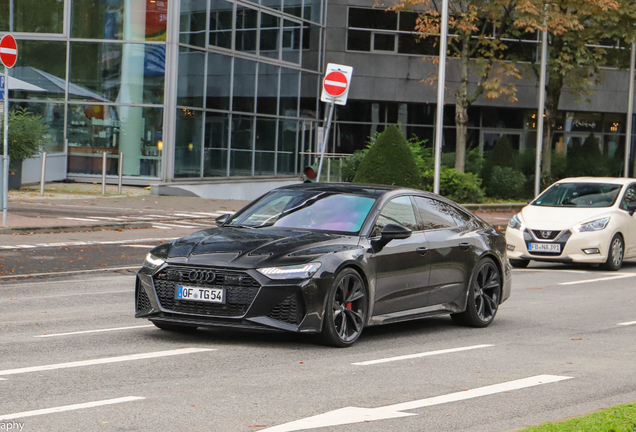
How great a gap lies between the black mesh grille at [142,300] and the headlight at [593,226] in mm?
10246

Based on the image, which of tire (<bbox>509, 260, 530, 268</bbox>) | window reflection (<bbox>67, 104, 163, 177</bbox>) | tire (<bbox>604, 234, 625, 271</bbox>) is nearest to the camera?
tire (<bbox>604, 234, 625, 271</bbox>)

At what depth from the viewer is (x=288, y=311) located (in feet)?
28.0

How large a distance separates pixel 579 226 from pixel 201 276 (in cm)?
1045

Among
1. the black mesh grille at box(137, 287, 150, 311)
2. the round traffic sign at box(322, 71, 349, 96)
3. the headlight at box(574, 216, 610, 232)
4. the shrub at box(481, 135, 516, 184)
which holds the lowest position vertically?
the black mesh grille at box(137, 287, 150, 311)

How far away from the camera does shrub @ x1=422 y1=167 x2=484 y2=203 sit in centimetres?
3234

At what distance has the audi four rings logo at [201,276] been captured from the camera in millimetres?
8562

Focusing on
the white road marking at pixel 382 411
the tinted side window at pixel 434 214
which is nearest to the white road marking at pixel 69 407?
the white road marking at pixel 382 411

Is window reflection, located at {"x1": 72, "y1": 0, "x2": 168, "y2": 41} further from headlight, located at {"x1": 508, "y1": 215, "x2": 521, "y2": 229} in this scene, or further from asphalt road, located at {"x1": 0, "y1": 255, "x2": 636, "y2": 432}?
asphalt road, located at {"x1": 0, "y1": 255, "x2": 636, "y2": 432}

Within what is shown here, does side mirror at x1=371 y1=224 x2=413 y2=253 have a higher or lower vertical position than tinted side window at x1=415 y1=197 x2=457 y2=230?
lower

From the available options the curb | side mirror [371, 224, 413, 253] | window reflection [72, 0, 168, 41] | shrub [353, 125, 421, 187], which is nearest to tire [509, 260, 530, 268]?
the curb

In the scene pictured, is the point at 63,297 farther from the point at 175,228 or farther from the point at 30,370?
the point at 175,228

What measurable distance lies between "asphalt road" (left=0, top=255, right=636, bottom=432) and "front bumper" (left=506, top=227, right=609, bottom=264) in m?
5.41

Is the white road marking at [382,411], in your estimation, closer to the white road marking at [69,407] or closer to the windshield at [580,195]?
the white road marking at [69,407]

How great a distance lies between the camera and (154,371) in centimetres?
761
